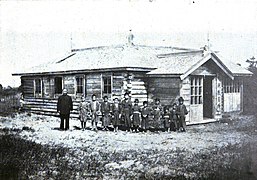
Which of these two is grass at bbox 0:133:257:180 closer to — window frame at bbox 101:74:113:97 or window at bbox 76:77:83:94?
window frame at bbox 101:74:113:97

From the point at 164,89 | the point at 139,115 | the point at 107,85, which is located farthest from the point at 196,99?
the point at 107,85

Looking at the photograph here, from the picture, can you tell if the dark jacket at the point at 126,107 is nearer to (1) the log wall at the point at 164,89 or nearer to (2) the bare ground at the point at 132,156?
(2) the bare ground at the point at 132,156

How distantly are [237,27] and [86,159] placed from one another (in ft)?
15.2

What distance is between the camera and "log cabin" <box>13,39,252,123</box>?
12617 millimetres

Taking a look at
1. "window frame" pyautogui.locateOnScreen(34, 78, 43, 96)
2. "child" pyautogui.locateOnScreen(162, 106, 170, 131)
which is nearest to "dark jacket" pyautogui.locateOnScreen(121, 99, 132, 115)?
"child" pyautogui.locateOnScreen(162, 106, 170, 131)

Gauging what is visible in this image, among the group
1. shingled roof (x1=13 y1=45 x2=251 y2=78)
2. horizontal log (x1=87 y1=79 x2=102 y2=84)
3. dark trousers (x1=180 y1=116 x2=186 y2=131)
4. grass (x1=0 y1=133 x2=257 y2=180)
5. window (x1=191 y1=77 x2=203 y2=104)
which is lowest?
grass (x1=0 y1=133 x2=257 y2=180)

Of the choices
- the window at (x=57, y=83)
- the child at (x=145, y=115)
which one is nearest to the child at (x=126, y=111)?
the child at (x=145, y=115)

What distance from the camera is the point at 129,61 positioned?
44.9 feet

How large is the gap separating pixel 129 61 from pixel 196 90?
284 cm

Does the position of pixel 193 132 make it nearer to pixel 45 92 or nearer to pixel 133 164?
pixel 133 164

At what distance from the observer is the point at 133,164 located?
7.02m

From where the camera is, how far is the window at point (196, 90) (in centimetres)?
1273

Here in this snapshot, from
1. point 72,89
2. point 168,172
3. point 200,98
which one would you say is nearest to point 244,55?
point 200,98

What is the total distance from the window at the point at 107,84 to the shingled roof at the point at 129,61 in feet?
1.60
